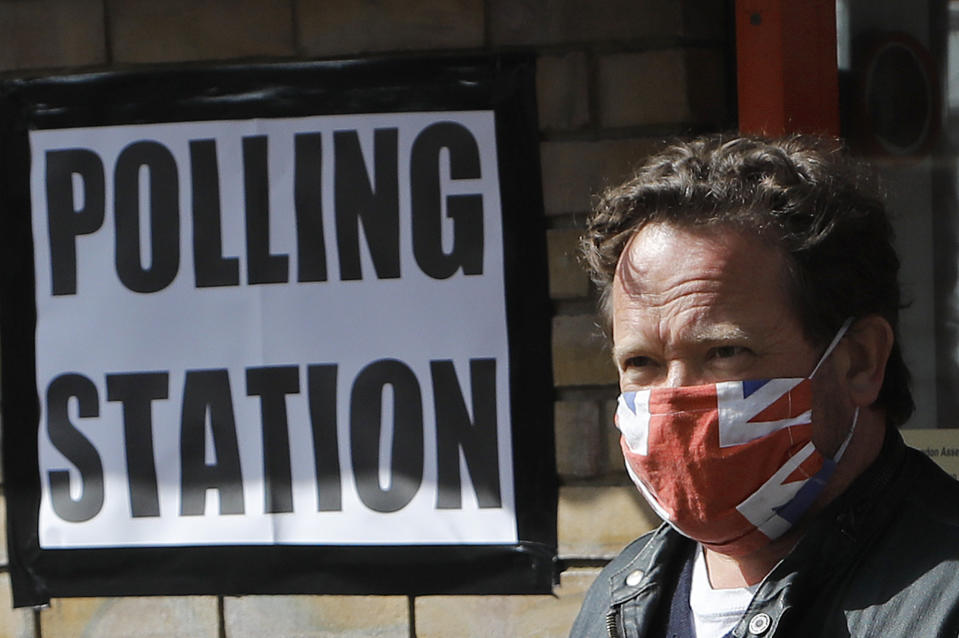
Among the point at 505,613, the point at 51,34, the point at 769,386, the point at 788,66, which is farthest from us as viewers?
the point at 51,34

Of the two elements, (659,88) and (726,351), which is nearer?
(726,351)

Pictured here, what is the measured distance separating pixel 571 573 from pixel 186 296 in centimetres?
112

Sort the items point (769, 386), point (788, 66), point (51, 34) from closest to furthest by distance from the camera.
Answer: point (769, 386)
point (788, 66)
point (51, 34)

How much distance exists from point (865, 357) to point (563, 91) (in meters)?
1.35

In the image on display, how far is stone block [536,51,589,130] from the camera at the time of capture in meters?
2.85

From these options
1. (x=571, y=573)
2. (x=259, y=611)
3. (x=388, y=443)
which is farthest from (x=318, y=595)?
(x=571, y=573)

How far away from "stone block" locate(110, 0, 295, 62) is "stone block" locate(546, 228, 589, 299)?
0.77 metres

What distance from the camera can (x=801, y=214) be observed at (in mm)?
1652

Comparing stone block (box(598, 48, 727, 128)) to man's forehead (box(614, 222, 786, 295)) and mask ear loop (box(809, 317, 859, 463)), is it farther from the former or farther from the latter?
mask ear loop (box(809, 317, 859, 463))

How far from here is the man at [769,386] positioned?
5.19ft

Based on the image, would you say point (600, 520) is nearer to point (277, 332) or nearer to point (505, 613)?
point (505, 613)

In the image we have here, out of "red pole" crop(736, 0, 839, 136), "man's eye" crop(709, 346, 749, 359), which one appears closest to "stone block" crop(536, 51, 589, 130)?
"red pole" crop(736, 0, 839, 136)

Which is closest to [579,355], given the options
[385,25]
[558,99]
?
[558,99]

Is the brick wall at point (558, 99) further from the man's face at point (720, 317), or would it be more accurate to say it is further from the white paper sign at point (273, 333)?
the man's face at point (720, 317)
